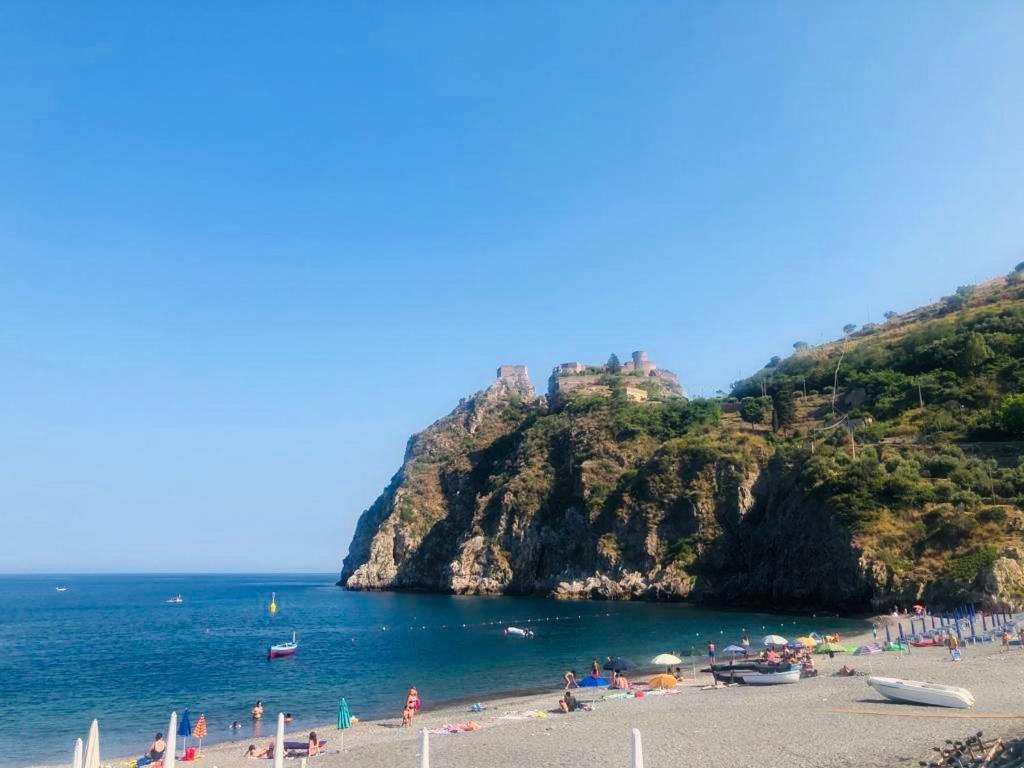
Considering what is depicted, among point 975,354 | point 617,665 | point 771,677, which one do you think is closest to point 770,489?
point 975,354

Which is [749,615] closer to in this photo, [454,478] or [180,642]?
[180,642]

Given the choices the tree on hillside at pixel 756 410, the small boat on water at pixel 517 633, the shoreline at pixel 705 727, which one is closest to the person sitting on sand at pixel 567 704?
the shoreline at pixel 705 727

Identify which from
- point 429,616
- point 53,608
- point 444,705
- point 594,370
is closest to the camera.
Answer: point 444,705

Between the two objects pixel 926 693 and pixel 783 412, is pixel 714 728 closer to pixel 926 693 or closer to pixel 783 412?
pixel 926 693

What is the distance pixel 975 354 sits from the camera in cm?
8256

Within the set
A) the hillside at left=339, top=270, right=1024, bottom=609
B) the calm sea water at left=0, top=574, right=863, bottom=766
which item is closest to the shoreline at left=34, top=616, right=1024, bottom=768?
the calm sea water at left=0, top=574, right=863, bottom=766

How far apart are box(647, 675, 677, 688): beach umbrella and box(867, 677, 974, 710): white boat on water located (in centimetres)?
950

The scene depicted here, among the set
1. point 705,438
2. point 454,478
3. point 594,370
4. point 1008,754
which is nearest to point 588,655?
point 1008,754

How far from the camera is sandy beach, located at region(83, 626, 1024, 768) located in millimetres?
17234

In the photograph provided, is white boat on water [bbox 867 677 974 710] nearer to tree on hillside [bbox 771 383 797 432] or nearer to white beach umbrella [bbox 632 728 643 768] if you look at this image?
white beach umbrella [bbox 632 728 643 768]

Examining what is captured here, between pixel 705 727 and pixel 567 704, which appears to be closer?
pixel 705 727

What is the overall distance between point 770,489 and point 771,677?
5003 centimetres

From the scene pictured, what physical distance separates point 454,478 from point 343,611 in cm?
4114

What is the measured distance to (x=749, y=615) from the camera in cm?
6166
